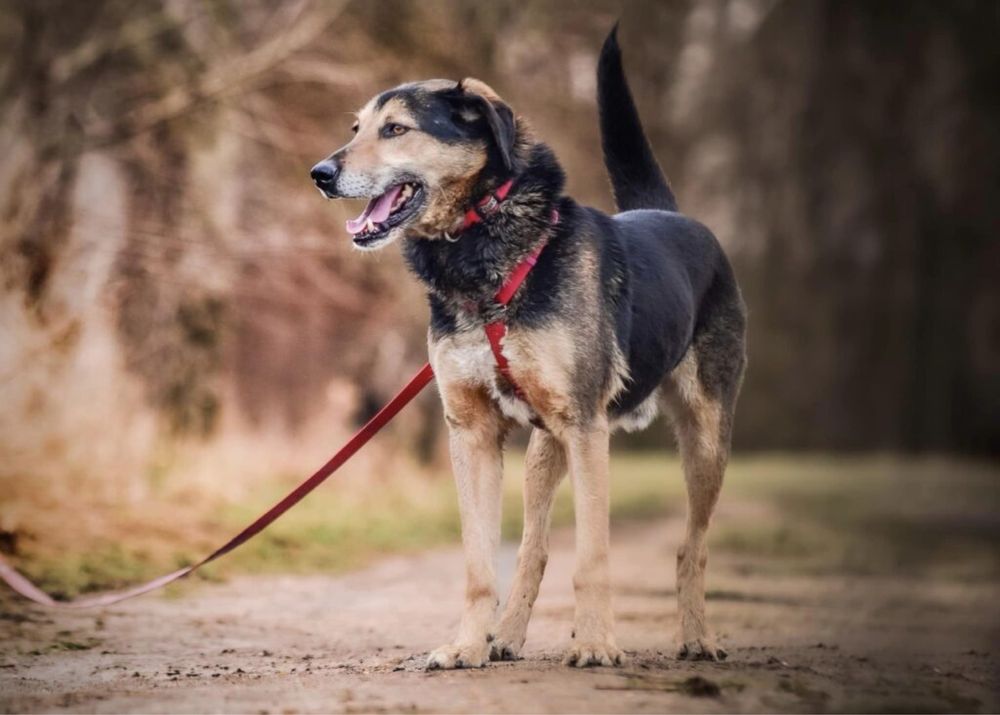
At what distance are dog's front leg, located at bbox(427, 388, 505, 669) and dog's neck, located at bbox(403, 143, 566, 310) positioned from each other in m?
0.43

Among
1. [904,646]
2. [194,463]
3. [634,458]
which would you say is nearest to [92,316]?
[194,463]

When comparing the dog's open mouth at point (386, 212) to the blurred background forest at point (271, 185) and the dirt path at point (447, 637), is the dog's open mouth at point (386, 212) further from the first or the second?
the blurred background forest at point (271, 185)

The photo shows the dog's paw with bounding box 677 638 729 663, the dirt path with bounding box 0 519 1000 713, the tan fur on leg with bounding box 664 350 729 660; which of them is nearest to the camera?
the dirt path with bounding box 0 519 1000 713

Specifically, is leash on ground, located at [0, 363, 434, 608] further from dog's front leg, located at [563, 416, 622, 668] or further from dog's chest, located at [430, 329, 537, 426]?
dog's front leg, located at [563, 416, 622, 668]

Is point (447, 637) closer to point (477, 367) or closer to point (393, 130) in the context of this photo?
point (477, 367)

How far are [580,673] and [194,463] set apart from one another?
7.15 m

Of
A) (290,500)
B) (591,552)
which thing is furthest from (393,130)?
(591,552)

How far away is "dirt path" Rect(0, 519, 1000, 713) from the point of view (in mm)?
5004

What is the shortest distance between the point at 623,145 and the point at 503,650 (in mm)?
2574

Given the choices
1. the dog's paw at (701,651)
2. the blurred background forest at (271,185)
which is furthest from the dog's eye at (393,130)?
the blurred background forest at (271,185)

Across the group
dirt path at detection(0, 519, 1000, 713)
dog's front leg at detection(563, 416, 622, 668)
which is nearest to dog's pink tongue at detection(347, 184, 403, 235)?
dog's front leg at detection(563, 416, 622, 668)

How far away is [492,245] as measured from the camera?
5805 millimetres

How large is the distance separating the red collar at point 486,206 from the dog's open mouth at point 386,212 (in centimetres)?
23

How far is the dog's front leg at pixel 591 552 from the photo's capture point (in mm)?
5605
